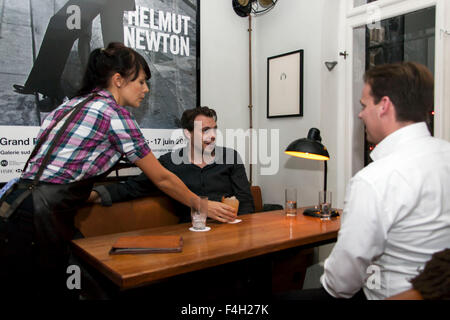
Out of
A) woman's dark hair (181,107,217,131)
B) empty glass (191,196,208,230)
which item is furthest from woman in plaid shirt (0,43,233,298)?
woman's dark hair (181,107,217,131)

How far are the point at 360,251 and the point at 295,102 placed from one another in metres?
2.20

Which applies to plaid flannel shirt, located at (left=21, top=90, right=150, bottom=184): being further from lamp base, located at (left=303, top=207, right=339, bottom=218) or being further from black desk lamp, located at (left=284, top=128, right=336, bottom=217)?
lamp base, located at (left=303, top=207, right=339, bottom=218)

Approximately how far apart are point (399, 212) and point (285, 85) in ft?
7.60

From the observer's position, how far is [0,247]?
4.66ft

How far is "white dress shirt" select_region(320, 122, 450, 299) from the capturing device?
3.49 feet

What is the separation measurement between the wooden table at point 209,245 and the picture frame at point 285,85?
1.38 meters

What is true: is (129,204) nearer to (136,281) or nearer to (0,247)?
(0,247)

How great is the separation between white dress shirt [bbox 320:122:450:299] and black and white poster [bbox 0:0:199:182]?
1.97 metres

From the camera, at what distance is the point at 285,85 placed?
321cm

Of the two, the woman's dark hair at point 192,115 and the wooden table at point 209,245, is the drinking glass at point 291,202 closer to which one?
the wooden table at point 209,245

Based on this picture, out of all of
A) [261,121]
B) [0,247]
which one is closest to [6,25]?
[0,247]

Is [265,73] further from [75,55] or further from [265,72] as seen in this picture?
[75,55]

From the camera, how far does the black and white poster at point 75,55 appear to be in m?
2.18
